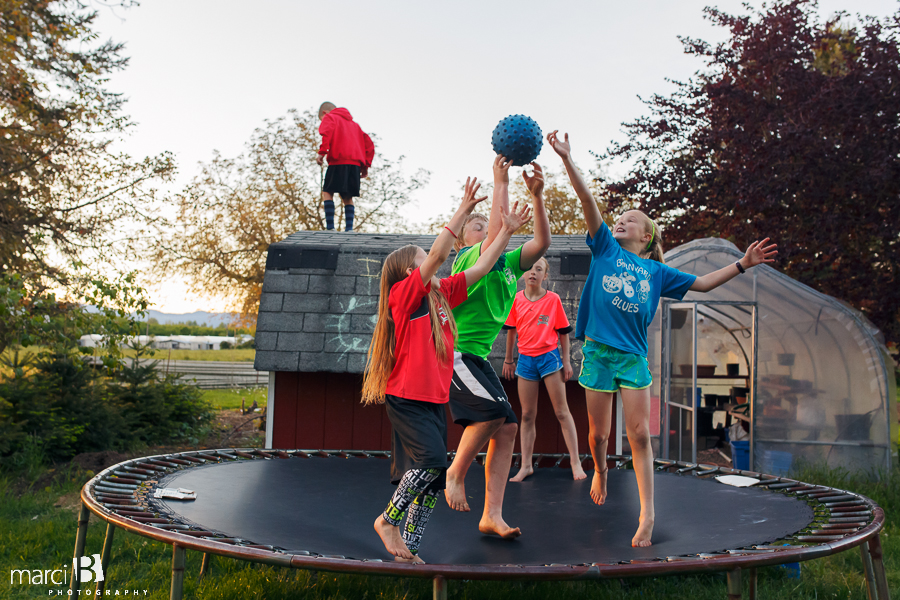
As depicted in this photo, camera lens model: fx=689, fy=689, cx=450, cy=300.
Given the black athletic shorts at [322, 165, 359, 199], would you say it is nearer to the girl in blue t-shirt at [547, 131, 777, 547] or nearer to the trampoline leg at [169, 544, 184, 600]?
the girl in blue t-shirt at [547, 131, 777, 547]

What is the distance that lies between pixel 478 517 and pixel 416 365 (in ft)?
3.59

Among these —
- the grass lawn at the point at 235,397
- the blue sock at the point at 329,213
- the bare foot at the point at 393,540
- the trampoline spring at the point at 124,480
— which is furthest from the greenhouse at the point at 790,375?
the grass lawn at the point at 235,397

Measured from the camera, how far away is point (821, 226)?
21.3 ft

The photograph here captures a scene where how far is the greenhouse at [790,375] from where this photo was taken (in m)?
5.90

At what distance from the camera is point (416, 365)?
225 cm

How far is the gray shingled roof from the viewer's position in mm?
4926

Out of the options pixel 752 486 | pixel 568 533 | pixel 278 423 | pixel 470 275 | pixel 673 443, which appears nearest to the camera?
pixel 470 275

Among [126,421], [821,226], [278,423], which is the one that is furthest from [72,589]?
[821,226]

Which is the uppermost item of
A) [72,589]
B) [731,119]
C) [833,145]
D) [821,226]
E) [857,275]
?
[731,119]

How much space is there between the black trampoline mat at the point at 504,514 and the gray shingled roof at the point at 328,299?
1060mm

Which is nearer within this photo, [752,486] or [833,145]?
[752,486]

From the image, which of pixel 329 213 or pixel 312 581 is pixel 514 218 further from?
pixel 329 213

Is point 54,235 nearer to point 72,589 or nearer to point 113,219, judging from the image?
point 113,219

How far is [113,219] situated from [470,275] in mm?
8264
